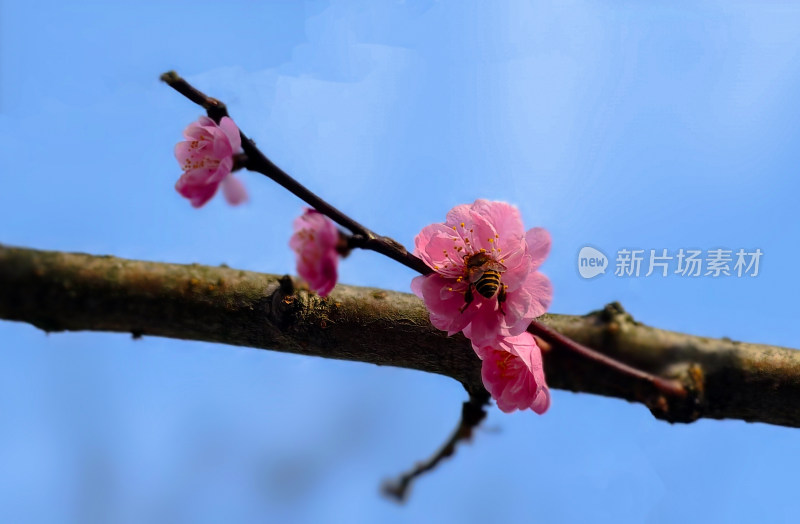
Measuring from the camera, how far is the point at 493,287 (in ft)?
3.47

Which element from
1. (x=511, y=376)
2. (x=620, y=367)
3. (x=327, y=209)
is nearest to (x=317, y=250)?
(x=327, y=209)

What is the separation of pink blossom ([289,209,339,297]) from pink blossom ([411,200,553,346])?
214 mm

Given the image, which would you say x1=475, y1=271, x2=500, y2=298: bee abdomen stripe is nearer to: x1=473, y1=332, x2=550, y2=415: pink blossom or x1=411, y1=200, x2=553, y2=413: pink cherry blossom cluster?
x1=411, y1=200, x2=553, y2=413: pink cherry blossom cluster

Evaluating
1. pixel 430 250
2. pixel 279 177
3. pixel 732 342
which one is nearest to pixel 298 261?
pixel 279 177

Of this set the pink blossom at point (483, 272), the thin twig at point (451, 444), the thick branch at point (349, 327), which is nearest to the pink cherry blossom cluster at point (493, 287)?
the pink blossom at point (483, 272)

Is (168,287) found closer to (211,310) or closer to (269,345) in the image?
(211,310)

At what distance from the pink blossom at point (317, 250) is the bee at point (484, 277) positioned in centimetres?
26

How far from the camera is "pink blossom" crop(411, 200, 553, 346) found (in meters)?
1.08

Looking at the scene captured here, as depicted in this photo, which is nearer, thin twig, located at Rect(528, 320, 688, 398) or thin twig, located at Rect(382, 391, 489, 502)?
thin twig, located at Rect(528, 320, 688, 398)

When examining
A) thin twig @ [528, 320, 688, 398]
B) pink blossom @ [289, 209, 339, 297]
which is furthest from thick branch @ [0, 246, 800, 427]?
pink blossom @ [289, 209, 339, 297]

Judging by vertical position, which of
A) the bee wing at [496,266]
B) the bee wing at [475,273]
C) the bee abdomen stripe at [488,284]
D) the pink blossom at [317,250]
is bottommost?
the pink blossom at [317,250]

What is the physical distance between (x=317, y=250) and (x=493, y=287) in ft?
1.00

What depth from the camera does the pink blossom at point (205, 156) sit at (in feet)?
3.34

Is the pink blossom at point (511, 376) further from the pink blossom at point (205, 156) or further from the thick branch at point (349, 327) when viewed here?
the pink blossom at point (205, 156)
